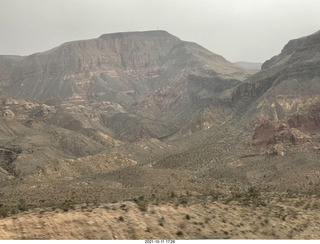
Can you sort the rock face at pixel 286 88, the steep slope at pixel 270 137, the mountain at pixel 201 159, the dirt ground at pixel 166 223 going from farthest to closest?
the rock face at pixel 286 88 < the steep slope at pixel 270 137 < the mountain at pixel 201 159 < the dirt ground at pixel 166 223

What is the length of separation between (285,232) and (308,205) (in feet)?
32.2

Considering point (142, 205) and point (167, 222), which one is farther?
point (142, 205)

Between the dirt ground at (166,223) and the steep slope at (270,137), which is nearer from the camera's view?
the dirt ground at (166,223)

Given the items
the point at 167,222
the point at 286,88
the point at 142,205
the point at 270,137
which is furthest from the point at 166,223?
the point at 286,88

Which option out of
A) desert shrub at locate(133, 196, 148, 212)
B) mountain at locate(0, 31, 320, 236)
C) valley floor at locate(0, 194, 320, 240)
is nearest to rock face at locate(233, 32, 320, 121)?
mountain at locate(0, 31, 320, 236)

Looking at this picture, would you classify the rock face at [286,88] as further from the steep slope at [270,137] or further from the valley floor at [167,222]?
the valley floor at [167,222]

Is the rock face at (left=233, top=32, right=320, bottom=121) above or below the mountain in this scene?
above

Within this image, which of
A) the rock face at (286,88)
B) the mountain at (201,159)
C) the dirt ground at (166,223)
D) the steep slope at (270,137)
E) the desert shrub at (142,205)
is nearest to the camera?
the dirt ground at (166,223)

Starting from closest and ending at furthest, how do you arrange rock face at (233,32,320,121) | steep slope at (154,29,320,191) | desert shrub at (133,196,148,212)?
desert shrub at (133,196,148,212), steep slope at (154,29,320,191), rock face at (233,32,320,121)

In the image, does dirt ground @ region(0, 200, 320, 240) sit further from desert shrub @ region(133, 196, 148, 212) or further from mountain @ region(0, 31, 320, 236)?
mountain @ region(0, 31, 320, 236)

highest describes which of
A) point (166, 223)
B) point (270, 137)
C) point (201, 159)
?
point (166, 223)

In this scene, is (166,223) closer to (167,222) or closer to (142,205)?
(167,222)

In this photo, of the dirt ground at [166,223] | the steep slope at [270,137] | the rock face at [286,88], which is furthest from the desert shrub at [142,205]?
the rock face at [286,88]

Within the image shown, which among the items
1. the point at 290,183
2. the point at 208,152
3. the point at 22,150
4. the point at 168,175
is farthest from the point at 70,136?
the point at 290,183
